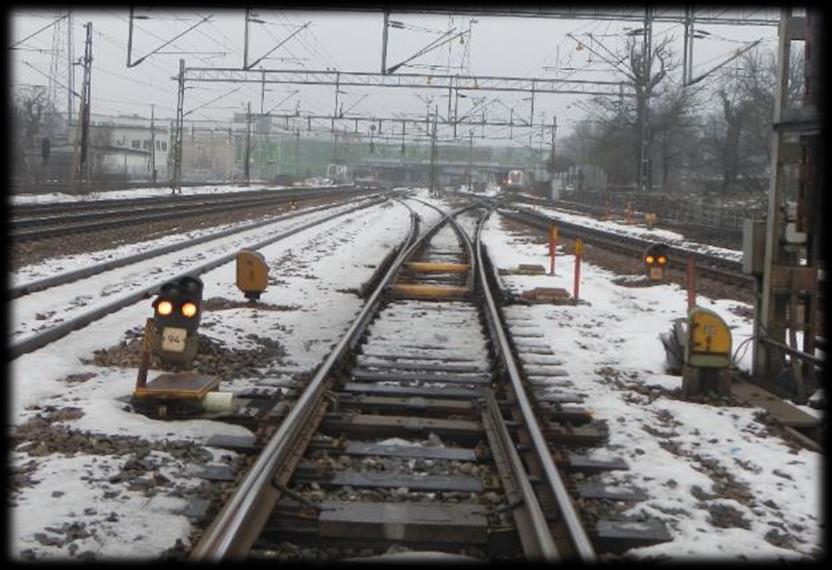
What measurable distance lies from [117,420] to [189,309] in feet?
5.52

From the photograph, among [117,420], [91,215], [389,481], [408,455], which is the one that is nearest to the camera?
[389,481]

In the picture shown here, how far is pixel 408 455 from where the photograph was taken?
5.69 metres

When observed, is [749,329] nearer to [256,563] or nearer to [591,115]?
[256,563]

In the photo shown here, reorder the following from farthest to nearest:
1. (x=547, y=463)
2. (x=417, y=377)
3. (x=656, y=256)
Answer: (x=656, y=256)
(x=417, y=377)
(x=547, y=463)

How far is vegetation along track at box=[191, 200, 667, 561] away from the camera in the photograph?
4.39 metres

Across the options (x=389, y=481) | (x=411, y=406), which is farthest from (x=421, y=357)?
(x=389, y=481)

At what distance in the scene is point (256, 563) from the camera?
403 centimetres

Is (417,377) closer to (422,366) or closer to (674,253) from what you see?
(422,366)

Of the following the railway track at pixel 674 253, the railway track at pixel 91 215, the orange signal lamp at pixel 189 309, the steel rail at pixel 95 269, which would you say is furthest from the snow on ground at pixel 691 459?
the railway track at pixel 91 215

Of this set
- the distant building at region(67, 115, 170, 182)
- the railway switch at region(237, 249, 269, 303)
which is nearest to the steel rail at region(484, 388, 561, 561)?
the railway switch at region(237, 249, 269, 303)

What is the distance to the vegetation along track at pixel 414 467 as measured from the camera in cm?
439

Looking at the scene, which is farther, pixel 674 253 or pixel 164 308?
pixel 674 253

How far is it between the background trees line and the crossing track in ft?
90.9

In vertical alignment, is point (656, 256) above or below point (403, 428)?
above
